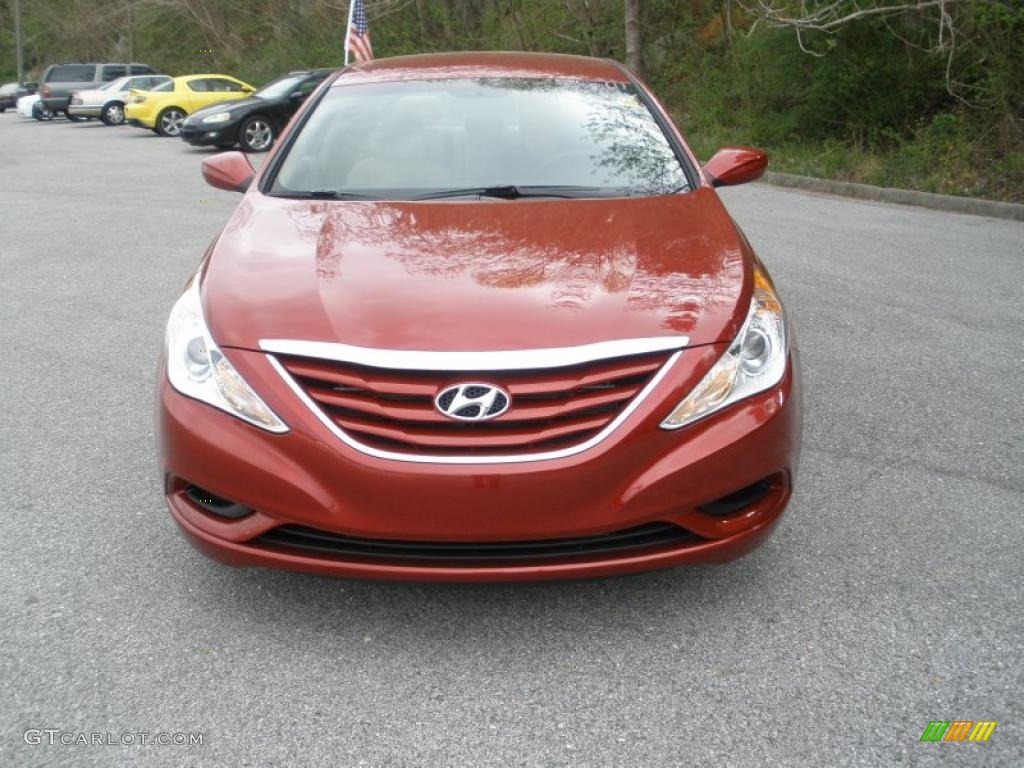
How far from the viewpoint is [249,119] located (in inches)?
727

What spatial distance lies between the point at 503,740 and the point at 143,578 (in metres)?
1.34

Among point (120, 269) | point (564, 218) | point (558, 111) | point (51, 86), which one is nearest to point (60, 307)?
point (120, 269)

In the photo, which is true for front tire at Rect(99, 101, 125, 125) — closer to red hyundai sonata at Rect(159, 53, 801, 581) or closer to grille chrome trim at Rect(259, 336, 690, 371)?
red hyundai sonata at Rect(159, 53, 801, 581)

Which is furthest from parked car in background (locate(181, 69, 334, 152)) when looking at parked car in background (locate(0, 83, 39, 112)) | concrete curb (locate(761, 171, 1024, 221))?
parked car in background (locate(0, 83, 39, 112))

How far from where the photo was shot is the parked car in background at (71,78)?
32.7m

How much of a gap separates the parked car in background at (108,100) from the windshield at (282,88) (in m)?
10.6

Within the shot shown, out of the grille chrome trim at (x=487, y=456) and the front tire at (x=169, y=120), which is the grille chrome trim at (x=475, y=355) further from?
the front tire at (x=169, y=120)

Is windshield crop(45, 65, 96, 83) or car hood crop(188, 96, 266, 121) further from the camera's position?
windshield crop(45, 65, 96, 83)

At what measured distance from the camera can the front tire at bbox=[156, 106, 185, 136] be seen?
23.6 metres

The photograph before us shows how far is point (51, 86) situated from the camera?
3297 centimetres

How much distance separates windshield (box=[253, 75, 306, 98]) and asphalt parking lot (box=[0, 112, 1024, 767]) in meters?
15.4

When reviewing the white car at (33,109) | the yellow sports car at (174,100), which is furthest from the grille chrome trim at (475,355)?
the white car at (33,109)

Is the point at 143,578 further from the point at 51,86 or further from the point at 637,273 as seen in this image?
the point at 51,86

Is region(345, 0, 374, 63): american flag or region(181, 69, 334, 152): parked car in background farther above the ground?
region(345, 0, 374, 63): american flag
